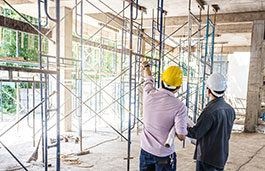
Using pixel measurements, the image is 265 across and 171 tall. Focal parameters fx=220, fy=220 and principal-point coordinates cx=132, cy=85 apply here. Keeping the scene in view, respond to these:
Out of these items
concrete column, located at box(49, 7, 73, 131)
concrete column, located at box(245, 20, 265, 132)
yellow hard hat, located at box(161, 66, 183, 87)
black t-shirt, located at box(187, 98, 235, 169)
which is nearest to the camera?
yellow hard hat, located at box(161, 66, 183, 87)

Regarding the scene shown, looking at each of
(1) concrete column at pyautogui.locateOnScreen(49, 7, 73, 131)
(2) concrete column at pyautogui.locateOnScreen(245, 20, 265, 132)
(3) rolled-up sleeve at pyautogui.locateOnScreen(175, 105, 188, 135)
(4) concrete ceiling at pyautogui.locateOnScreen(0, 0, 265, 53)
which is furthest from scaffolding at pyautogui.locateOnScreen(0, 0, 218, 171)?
(2) concrete column at pyautogui.locateOnScreen(245, 20, 265, 132)

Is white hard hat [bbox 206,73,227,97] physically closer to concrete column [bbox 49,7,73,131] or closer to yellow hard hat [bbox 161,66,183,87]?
yellow hard hat [bbox 161,66,183,87]

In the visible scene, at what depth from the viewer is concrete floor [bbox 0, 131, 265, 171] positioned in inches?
195

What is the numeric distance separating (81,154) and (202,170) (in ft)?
11.8

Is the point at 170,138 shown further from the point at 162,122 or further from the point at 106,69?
the point at 106,69

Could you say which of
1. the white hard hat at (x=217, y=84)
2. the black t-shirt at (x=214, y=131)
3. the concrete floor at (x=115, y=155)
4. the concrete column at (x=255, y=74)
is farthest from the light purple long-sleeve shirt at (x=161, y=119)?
the concrete column at (x=255, y=74)

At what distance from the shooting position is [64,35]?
7.68m

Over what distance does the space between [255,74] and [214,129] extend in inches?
298

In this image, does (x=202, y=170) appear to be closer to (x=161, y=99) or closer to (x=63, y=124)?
(x=161, y=99)

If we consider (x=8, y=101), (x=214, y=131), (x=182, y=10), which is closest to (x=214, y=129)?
(x=214, y=131)

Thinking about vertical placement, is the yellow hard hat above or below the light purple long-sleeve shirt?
above

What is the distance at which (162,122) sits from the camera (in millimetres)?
2324

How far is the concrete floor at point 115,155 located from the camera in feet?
16.2

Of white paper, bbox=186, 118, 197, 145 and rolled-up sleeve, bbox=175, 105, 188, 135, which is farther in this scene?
white paper, bbox=186, 118, 197, 145
